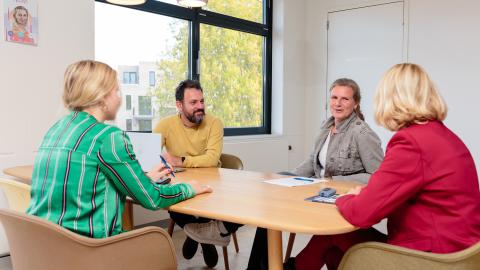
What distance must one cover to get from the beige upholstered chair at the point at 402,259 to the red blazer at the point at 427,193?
0.08m

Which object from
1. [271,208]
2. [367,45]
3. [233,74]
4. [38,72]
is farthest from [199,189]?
[367,45]

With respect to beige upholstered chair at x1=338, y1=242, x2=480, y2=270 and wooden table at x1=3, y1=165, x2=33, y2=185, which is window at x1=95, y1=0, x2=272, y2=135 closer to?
wooden table at x1=3, y1=165, x2=33, y2=185

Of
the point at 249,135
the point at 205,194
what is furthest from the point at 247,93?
the point at 205,194

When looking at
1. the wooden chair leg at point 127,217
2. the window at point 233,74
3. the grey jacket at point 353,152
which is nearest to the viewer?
the wooden chair leg at point 127,217

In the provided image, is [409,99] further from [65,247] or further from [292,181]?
[65,247]

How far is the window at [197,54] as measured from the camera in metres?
3.71

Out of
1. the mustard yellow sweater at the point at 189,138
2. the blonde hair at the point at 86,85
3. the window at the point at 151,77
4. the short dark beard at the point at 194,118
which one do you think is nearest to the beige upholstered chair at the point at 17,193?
the blonde hair at the point at 86,85

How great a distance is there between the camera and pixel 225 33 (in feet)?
15.3

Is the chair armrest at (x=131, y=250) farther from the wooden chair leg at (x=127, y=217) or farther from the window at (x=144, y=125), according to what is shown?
the window at (x=144, y=125)

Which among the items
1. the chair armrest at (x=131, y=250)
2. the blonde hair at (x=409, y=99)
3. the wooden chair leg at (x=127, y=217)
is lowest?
the wooden chair leg at (x=127, y=217)

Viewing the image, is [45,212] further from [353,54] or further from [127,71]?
[353,54]

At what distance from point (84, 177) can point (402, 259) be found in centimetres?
104

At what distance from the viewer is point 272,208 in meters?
1.63

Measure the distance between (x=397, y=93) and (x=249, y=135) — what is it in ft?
11.0
